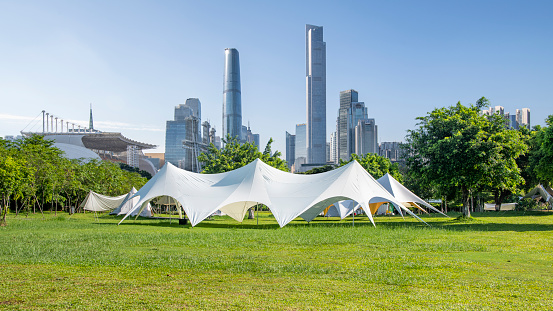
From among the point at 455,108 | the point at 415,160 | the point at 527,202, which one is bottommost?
the point at 527,202

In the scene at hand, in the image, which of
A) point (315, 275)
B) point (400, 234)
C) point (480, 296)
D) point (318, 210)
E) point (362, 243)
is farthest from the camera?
point (318, 210)

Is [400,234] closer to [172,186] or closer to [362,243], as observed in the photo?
[362,243]

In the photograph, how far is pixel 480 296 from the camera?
258 inches

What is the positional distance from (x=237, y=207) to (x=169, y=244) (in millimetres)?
14778

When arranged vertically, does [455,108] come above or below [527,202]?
above

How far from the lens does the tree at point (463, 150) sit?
25.0 m

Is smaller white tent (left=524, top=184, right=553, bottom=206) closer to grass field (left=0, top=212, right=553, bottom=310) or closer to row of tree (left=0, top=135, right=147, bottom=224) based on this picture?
grass field (left=0, top=212, right=553, bottom=310)

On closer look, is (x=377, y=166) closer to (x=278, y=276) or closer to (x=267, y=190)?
Result: (x=267, y=190)

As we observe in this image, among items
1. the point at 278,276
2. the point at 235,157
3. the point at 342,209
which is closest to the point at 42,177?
the point at 235,157

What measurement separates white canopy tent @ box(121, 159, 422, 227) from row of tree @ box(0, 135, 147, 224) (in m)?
7.52

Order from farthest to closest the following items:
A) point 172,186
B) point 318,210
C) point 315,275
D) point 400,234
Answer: point 318,210
point 172,186
point 400,234
point 315,275

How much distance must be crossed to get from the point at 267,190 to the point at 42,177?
20011 millimetres

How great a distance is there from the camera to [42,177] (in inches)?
1332

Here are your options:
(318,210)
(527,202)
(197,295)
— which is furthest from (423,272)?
(527,202)
